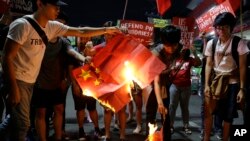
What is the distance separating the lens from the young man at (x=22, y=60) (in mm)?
4184

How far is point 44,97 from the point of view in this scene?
6.18 metres

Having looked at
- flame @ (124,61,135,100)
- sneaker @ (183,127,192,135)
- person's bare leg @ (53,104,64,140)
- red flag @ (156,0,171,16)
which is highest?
red flag @ (156,0,171,16)

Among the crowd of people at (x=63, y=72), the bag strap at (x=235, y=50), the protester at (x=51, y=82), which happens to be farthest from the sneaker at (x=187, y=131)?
the protester at (x=51, y=82)

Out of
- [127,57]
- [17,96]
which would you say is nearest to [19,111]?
[17,96]

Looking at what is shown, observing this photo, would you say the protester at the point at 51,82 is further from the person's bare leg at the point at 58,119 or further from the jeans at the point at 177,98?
the jeans at the point at 177,98

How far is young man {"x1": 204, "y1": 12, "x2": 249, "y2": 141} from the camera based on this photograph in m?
5.81

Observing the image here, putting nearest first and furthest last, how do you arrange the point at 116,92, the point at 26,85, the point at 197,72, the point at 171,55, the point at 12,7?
the point at 26,85, the point at 116,92, the point at 171,55, the point at 12,7, the point at 197,72

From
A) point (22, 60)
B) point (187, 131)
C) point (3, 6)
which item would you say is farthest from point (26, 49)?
point (187, 131)

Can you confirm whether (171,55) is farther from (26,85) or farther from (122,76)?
(26,85)

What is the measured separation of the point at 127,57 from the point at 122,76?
10.9 inches

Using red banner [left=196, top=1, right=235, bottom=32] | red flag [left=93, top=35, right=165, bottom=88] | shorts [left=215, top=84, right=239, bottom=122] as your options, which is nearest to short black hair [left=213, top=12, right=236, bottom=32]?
shorts [left=215, top=84, right=239, bottom=122]

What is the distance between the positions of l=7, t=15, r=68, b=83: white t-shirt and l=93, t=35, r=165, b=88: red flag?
92 cm

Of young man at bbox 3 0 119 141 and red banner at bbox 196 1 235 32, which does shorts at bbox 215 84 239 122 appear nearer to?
red banner at bbox 196 1 235 32

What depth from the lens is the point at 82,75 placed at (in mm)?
5215
